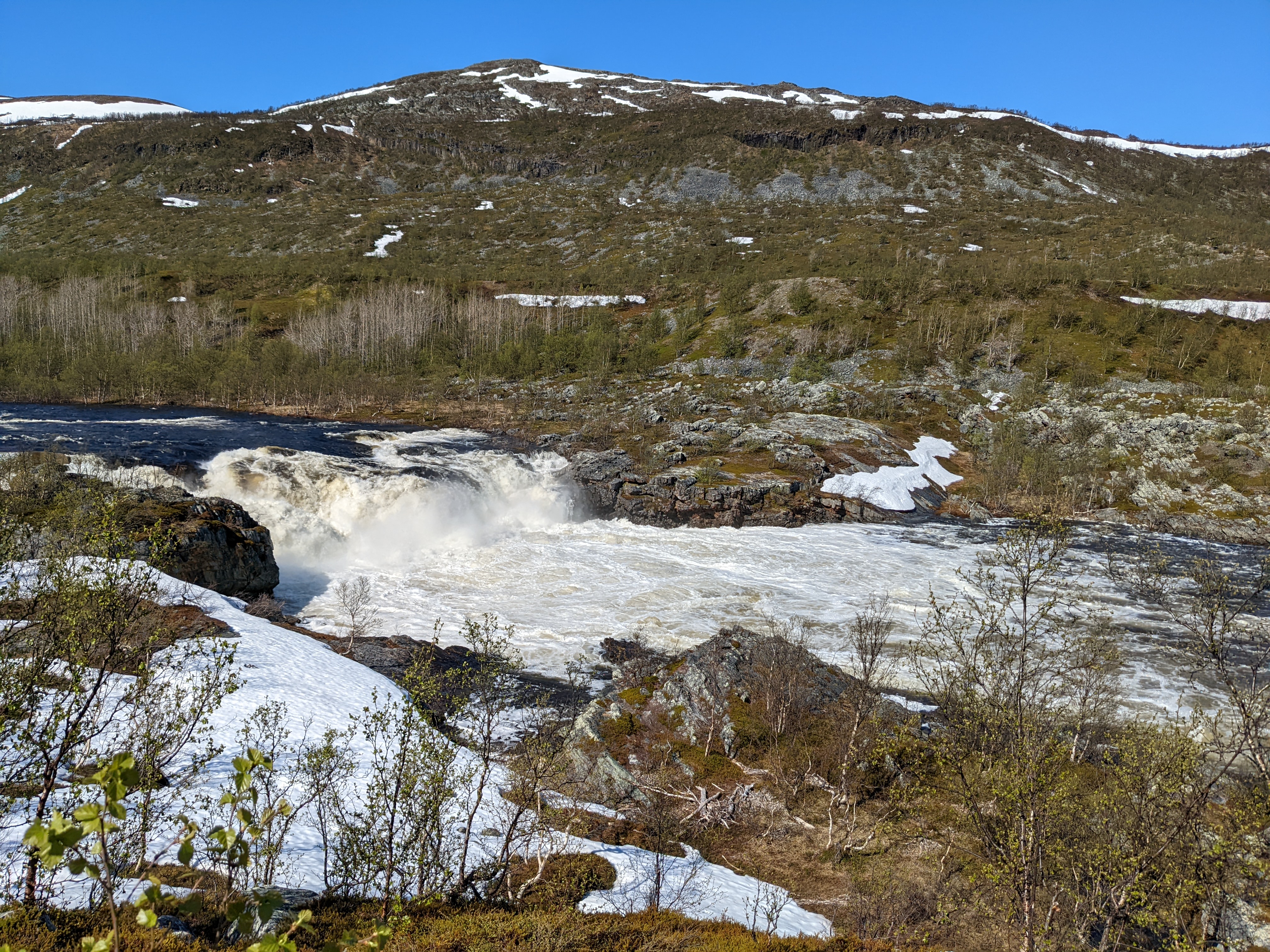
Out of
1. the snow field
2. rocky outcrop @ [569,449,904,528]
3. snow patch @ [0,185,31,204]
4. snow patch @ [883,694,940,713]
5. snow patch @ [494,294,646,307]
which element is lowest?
snow patch @ [883,694,940,713]

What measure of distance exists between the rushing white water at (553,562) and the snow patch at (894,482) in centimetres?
417

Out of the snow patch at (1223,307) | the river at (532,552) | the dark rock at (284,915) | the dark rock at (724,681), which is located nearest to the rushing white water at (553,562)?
the river at (532,552)

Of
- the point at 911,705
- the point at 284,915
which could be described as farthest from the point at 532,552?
the point at 284,915

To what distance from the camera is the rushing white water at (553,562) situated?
29.9m

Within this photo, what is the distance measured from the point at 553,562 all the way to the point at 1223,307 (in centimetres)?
10143

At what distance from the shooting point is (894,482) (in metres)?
55.8

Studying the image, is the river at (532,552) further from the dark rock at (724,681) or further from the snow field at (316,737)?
the snow field at (316,737)

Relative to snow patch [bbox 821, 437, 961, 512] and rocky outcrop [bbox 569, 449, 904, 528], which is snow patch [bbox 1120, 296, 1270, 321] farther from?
rocky outcrop [bbox 569, 449, 904, 528]

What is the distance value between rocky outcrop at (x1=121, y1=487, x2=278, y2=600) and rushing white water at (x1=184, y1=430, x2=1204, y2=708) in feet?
7.28

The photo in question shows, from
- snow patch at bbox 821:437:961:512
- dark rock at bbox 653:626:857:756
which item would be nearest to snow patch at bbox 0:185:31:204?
snow patch at bbox 821:437:961:512

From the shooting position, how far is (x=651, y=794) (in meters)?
16.9

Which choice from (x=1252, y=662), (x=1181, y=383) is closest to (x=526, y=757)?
(x=1252, y=662)

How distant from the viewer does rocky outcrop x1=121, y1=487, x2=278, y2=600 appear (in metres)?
27.0

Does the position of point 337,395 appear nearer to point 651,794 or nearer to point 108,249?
point 651,794
